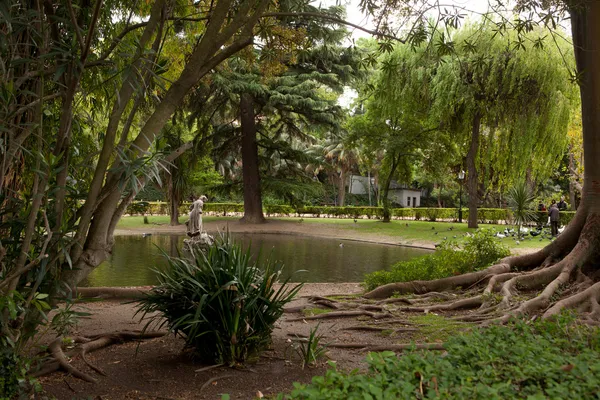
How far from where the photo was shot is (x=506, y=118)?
67.0ft

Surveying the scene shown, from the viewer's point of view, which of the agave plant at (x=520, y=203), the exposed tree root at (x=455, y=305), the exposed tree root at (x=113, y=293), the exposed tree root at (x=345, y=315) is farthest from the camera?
the agave plant at (x=520, y=203)

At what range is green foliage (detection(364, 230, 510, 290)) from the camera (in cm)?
857

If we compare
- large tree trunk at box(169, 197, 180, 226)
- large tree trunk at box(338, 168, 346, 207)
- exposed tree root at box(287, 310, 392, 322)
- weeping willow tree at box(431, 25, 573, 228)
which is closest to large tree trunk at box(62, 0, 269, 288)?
exposed tree root at box(287, 310, 392, 322)

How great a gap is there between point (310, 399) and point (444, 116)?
70.7ft

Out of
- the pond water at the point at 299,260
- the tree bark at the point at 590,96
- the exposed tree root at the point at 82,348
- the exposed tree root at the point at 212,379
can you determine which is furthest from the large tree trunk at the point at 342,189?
the exposed tree root at the point at 212,379

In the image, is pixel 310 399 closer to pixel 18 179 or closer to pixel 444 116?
pixel 18 179

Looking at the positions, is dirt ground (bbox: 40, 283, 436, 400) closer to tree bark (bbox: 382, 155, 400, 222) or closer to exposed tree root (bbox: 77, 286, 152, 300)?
exposed tree root (bbox: 77, 286, 152, 300)

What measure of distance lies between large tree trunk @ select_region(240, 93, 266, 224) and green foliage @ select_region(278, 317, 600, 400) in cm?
2434

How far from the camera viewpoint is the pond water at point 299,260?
11.3 meters

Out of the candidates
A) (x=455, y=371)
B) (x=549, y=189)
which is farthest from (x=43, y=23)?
(x=549, y=189)

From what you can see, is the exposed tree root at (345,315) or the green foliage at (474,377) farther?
the exposed tree root at (345,315)

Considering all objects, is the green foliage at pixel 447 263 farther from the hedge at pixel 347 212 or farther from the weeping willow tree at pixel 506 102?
the hedge at pixel 347 212

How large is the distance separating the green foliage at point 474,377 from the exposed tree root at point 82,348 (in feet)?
8.48

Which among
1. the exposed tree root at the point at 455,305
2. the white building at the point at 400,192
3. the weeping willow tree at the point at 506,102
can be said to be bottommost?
the exposed tree root at the point at 455,305
